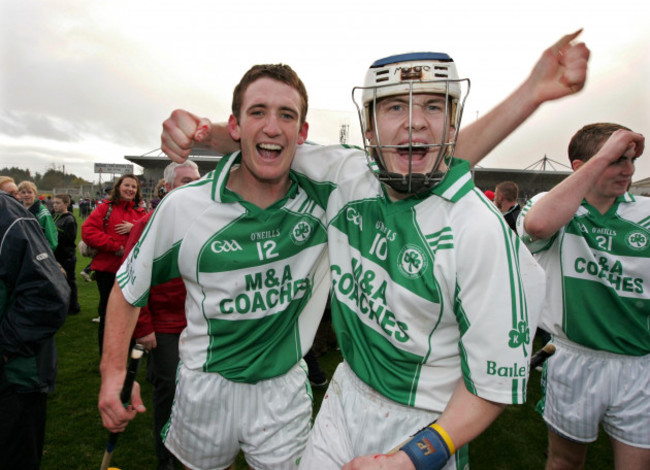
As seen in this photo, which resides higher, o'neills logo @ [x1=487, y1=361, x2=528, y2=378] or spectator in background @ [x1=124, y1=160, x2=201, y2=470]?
o'neills logo @ [x1=487, y1=361, x2=528, y2=378]

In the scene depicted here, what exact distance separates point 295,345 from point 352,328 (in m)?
0.58

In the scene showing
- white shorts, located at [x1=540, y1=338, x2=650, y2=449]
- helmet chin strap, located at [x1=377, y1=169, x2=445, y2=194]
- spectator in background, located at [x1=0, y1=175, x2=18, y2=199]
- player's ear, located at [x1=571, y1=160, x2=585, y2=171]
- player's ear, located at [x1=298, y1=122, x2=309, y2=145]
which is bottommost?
white shorts, located at [x1=540, y1=338, x2=650, y2=449]

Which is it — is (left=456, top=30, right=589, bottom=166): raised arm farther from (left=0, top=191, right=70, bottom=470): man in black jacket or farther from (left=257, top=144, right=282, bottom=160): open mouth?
(left=0, top=191, right=70, bottom=470): man in black jacket

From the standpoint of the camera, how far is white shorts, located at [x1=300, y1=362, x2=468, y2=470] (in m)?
1.64

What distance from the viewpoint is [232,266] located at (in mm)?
2020

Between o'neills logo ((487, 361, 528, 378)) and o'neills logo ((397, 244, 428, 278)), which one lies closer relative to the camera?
o'neills logo ((487, 361, 528, 378))

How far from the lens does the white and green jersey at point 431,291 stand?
1310 mm

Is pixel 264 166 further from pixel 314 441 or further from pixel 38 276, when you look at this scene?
pixel 38 276

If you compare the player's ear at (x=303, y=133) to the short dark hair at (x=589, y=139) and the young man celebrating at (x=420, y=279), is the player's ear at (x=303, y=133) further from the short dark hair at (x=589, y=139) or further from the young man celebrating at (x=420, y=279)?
the short dark hair at (x=589, y=139)

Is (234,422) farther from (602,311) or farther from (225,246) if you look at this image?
(602,311)

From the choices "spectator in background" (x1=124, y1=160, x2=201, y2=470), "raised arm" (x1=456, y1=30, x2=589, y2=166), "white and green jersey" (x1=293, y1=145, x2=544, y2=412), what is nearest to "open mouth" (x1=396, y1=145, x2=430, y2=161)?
"white and green jersey" (x1=293, y1=145, x2=544, y2=412)

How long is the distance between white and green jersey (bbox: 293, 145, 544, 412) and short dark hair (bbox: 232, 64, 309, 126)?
0.54 m

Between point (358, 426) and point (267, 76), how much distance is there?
166cm

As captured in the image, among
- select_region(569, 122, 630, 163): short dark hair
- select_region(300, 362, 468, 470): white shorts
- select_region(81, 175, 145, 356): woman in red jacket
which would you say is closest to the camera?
select_region(300, 362, 468, 470): white shorts
